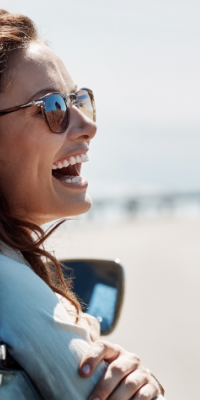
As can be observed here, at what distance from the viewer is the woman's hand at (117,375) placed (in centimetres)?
136

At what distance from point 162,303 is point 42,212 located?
20.8ft

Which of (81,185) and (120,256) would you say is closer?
(81,185)

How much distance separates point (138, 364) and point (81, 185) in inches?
33.1

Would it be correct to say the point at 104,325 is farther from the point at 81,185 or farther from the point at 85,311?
the point at 81,185

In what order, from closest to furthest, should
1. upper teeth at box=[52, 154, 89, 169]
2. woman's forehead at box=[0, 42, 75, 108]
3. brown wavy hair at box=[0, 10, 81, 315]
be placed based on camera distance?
brown wavy hair at box=[0, 10, 81, 315]
woman's forehead at box=[0, 42, 75, 108]
upper teeth at box=[52, 154, 89, 169]

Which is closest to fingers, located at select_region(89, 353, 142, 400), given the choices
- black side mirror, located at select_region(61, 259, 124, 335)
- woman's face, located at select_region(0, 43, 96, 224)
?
woman's face, located at select_region(0, 43, 96, 224)

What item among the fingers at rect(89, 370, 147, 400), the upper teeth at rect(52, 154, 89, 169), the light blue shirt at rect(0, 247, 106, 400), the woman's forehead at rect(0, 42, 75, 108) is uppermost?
the woman's forehead at rect(0, 42, 75, 108)

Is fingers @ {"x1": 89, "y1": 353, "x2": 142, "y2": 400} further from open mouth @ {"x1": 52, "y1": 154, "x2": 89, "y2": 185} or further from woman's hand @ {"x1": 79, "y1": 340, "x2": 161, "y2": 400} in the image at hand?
open mouth @ {"x1": 52, "y1": 154, "x2": 89, "y2": 185}

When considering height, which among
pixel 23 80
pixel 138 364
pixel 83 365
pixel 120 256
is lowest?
pixel 120 256

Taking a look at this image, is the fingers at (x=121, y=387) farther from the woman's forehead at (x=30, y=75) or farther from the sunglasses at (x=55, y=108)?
the woman's forehead at (x=30, y=75)

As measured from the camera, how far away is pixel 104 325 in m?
2.41

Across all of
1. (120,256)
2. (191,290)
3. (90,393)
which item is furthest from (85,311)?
(120,256)

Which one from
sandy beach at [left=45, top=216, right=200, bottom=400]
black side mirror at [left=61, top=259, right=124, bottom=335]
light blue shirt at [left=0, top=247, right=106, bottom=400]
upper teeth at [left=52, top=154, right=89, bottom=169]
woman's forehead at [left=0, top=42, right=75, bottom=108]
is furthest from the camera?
sandy beach at [left=45, top=216, right=200, bottom=400]

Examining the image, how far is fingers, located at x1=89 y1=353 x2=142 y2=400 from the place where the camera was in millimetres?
1360
